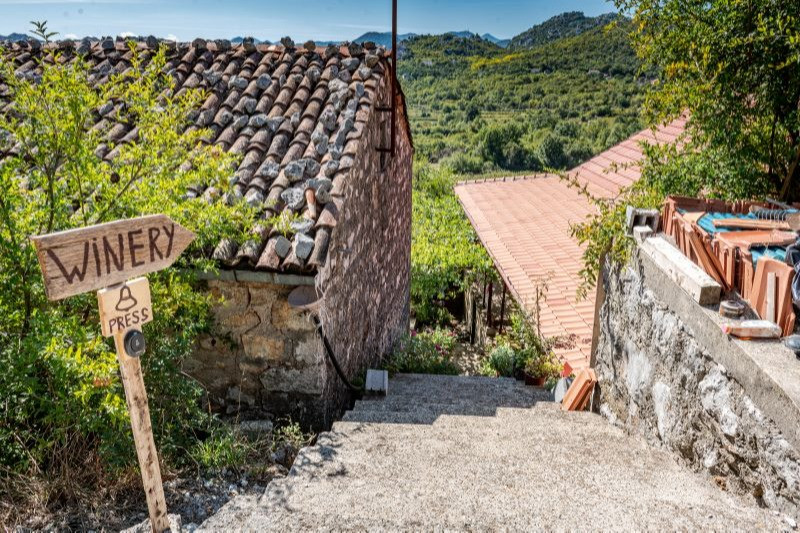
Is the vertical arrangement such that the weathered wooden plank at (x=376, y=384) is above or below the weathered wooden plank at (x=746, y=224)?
below

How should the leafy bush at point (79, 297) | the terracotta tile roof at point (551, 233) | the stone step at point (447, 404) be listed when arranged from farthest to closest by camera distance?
the terracotta tile roof at point (551, 233), the stone step at point (447, 404), the leafy bush at point (79, 297)

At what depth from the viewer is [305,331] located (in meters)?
4.65

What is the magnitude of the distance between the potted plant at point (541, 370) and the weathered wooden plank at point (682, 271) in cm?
321

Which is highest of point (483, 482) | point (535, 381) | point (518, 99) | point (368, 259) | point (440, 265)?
point (518, 99)

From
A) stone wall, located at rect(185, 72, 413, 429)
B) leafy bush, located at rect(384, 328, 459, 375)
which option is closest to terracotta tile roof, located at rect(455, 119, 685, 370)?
leafy bush, located at rect(384, 328, 459, 375)

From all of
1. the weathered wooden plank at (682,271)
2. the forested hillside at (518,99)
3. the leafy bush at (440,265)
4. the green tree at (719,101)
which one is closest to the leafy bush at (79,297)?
the weathered wooden plank at (682,271)

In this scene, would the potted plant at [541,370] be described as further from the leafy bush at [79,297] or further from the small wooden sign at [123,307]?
the small wooden sign at [123,307]

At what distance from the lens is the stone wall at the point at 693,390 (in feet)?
8.46

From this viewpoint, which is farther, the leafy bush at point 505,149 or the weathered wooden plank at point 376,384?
the leafy bush at point 505,149

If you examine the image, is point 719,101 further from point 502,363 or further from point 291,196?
point 502,363

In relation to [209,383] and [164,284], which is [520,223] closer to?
[209,383]

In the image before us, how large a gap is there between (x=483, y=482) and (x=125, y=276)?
209cm

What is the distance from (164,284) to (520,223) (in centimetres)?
805

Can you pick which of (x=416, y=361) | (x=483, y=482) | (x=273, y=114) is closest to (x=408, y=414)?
(x=483, y=482)
